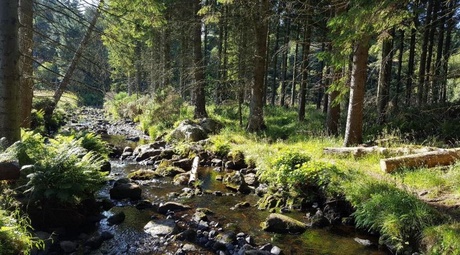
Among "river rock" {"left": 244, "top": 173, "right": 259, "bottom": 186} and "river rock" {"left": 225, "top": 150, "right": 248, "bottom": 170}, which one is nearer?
"river rock" {"left": 244, "top": 173, "right": 259, "bottom": 186}

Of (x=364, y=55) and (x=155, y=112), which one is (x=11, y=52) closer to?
(x=364, y=55)

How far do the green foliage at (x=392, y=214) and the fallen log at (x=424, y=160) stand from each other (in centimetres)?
125

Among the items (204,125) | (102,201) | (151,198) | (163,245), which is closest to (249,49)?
(204,125)

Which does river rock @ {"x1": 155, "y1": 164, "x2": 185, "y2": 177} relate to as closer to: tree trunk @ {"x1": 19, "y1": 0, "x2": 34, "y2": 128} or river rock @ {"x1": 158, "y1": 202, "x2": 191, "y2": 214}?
river rock @ {"x1": 158, "y1": 202, "x2": 191, "y2": 214}

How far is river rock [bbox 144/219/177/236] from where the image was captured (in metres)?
6.56

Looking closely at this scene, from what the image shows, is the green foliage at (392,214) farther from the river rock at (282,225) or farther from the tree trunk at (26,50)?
the tree trunk at (26,50)

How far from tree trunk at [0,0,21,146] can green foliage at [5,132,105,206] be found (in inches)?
16.4

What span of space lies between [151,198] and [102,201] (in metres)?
1.31

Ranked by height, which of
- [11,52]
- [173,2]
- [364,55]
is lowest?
[11,52]

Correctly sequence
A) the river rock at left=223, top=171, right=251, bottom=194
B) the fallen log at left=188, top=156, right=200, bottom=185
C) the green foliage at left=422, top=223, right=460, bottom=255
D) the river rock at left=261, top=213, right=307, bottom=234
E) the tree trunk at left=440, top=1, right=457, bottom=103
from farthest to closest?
the fallen log at left=188, top=156, right=200, bottom=185 < the river rock at left=223, top=171, right=251, bottom=194 < the river rock at left=261, top=213, right=307, bottom=234 < the tree trunk at left=440, top=1, right=457, bottom=103 < the green foliage at left=422, top=223, right=460, bottom=255

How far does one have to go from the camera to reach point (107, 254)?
18.6 feet

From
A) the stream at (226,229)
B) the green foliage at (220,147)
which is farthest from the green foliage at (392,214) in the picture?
the green foliage at (220,147)

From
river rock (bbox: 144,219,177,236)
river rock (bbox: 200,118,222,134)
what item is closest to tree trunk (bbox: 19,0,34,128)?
river rock (bbox: 144,219,177,236)

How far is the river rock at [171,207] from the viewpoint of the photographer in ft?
25.5
